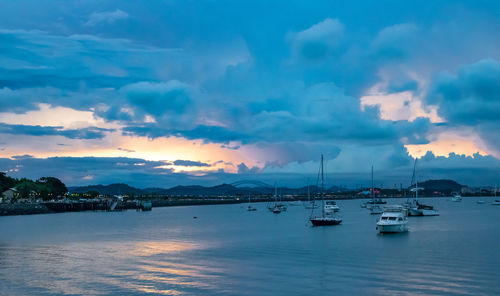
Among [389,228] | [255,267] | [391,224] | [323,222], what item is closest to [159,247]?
[255,267]

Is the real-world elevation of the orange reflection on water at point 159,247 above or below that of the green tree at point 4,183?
below

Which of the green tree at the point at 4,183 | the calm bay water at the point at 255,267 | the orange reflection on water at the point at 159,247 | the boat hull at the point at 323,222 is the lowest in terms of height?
the orange reflection on water at the point at 159,247

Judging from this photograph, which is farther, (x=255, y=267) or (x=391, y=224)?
(x=391, y=224)

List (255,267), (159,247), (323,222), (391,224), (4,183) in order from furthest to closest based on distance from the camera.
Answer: (4,183), (323,222), (391,224), (159,247), (255,267)

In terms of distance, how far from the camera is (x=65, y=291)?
31703mm

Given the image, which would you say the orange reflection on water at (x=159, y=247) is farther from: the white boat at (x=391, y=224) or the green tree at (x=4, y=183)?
the green tree at (x=4, y=183)

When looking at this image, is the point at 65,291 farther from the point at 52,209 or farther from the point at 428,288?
the point at 52,209

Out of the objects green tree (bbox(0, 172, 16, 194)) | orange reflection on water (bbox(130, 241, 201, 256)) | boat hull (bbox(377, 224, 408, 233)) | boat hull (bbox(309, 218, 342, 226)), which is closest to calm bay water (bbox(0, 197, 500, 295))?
orange reflection on water (bbox(130, 241, 201, 256))

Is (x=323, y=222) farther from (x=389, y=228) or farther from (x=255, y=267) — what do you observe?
(x=255, y=267)

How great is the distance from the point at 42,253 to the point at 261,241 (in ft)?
90.6

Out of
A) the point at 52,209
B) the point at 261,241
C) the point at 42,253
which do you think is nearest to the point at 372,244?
the point at 261,241

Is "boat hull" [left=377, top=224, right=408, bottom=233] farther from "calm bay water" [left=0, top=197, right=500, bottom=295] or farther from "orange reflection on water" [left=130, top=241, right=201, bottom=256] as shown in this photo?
"orange reflection on water" [left=130, top=241, right=201, bottom=256]

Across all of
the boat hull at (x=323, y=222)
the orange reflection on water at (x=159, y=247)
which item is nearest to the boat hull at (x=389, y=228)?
the boat hull at (x=323, y=222)

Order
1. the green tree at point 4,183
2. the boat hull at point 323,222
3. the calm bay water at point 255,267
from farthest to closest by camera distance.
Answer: the green tree at point 4,183 < the boat hull at point 323,222 < the calm bay water at point 255,267
